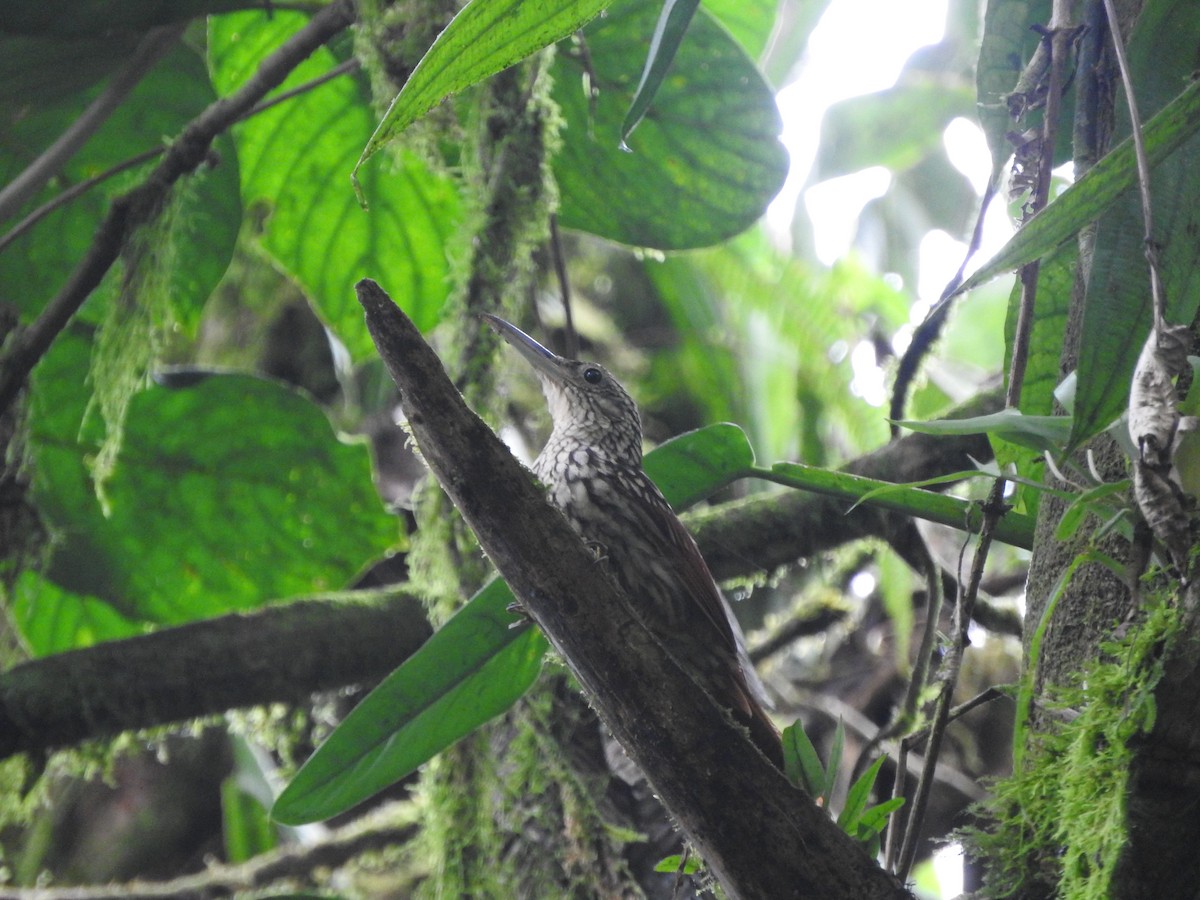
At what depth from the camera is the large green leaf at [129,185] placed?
9.17 ft

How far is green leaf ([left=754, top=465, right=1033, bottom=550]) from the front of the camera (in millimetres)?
1539

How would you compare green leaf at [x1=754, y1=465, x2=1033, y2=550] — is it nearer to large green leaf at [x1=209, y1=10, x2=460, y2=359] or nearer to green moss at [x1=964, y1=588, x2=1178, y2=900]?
green moss at [x1=964, y1=588, x2=1178, y2=900]

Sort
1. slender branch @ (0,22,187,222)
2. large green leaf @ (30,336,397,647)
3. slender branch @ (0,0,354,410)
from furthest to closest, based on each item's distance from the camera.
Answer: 1. large green leaf @ (30,336,397,647)
2. slender branch @ (0,22,187,222)
3. slender branch @ (0,0,354,410)

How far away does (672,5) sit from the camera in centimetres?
136

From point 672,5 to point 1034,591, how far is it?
0.84 meters

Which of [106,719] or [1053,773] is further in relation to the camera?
[106,719]

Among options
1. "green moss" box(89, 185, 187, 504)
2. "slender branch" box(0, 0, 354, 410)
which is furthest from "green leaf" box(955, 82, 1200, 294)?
"green moss" box(89, 185, 187, 504)

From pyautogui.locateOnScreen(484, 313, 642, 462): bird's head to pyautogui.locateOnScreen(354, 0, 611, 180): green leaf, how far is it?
1256 millimetres

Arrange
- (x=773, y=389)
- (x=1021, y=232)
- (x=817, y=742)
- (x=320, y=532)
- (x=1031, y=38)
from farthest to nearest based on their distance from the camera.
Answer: (x=773, y=389), (x=817, y=742), (x=320, y=532), (x=1031, y=38), (x=1021, y=232)

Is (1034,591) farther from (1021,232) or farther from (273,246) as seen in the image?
(273,246)

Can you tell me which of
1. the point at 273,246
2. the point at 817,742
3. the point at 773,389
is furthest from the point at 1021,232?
the point at 773,389

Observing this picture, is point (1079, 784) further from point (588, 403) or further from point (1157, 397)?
point (588, 403)

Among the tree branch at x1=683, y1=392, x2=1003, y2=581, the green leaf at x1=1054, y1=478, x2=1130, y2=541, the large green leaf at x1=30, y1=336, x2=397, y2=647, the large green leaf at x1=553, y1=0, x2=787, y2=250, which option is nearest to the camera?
the green leaf at x1=1054, y1=478, x2=1130, y2=541

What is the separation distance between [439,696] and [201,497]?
1.49 m
